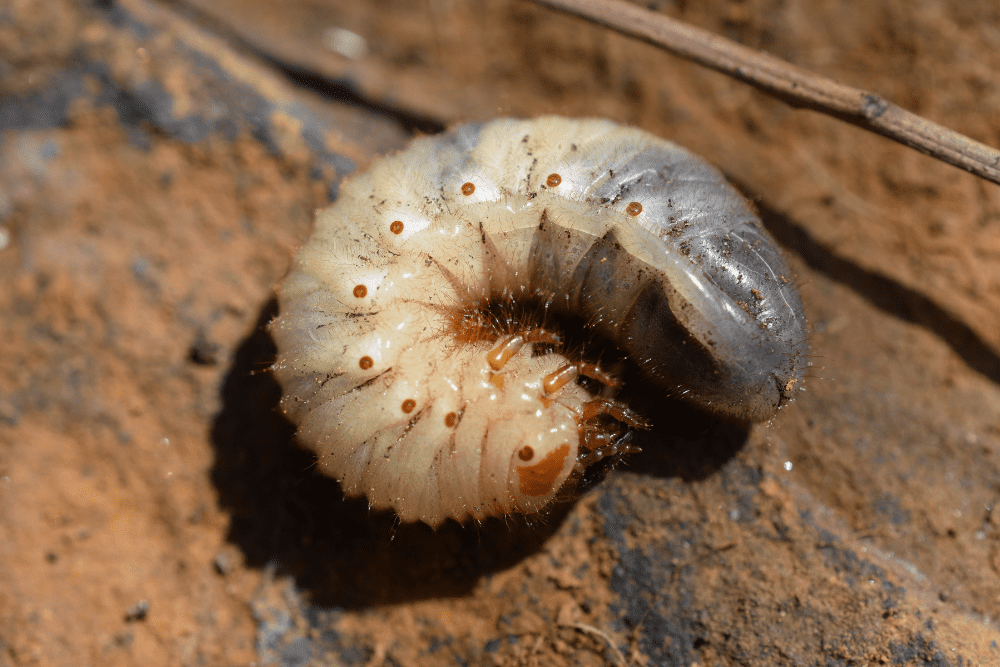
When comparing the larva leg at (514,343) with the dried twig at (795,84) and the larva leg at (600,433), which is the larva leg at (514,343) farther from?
the dried twig at (795,84)

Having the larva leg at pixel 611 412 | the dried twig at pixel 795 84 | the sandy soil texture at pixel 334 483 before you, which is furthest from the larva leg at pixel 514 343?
the dried twig at pixel 795 84

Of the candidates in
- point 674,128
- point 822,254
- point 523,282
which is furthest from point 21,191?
point 822,254

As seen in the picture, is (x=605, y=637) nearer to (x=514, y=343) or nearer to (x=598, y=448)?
(x=598, y=448)

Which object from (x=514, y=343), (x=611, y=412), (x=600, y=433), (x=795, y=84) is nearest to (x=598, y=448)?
(x=600, y=433)

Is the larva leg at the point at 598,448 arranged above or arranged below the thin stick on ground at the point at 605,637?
above

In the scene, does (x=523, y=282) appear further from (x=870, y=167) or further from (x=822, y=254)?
(x=870, y=167)

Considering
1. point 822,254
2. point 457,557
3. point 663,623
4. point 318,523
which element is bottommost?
point 318,523

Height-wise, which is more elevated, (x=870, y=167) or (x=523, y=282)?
(x=870, y=167)
